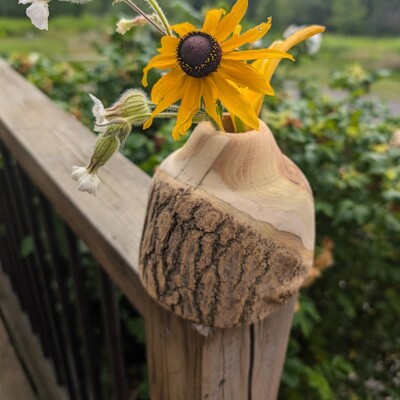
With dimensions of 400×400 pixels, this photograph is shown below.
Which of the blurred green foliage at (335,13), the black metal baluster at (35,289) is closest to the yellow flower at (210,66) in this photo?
the black metal baluster at (35,289)

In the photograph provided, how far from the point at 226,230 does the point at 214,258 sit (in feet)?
0.09

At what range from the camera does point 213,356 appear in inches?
19.6

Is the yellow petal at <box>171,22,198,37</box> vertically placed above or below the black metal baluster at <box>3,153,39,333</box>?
above

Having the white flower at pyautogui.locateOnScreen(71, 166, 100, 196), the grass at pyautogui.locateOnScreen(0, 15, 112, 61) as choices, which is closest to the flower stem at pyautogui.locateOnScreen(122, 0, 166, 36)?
the white flower at pyautogui.locateOnScreen(71, 166, 100, 196)

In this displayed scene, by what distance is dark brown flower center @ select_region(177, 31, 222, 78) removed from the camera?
1.20 ft

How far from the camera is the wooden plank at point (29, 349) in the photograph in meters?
1.28

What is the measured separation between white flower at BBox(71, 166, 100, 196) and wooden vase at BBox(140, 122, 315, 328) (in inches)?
3.0

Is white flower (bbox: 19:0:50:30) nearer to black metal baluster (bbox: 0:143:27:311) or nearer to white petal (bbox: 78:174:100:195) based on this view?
white petal (bbox: 78:174:100:195)

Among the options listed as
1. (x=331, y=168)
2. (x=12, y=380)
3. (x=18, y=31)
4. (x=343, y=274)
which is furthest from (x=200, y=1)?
(x=18, y=31)

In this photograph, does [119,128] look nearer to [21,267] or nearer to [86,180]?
[86,180]

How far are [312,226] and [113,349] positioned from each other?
497 mm

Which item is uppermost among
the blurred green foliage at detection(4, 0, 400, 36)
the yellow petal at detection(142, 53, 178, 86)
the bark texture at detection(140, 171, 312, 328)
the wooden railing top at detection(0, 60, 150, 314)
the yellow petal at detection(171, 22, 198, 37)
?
the yellow petal at detection(171, 22, 198, 37)

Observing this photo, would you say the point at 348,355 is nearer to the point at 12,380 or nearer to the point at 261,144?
the point at 12,380

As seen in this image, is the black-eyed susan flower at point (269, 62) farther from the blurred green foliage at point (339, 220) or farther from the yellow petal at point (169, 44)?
the blurred green foliage at point (339, 220)
